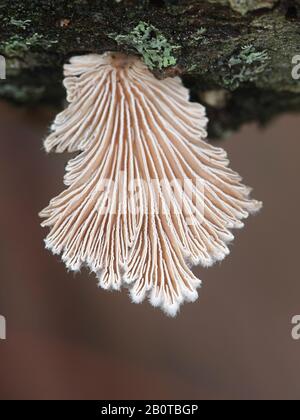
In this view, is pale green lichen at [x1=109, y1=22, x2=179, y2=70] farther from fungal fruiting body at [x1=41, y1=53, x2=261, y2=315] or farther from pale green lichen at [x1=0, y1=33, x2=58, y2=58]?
pale green lichen at [x1=0, y1=33, x2=58, y2=58]

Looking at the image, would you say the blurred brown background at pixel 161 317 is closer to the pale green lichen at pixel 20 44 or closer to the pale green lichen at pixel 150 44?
the pale green lichen at pixel 20 44

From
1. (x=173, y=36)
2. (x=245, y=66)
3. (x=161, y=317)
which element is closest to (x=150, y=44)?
(x=173, y=36)

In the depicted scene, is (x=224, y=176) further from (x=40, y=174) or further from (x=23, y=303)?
(x=23, y=303)

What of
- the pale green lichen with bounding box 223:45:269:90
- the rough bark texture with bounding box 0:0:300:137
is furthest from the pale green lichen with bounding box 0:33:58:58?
the pale green lichen with bounding box 223:45:269:90

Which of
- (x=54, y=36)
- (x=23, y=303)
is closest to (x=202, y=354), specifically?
(x=23, y=303)

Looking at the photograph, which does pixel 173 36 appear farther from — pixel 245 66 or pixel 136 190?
pixel 136 190

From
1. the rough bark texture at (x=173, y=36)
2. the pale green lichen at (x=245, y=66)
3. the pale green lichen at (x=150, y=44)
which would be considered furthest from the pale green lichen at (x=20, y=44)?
the pale green lichen at (x=245, y=66)
